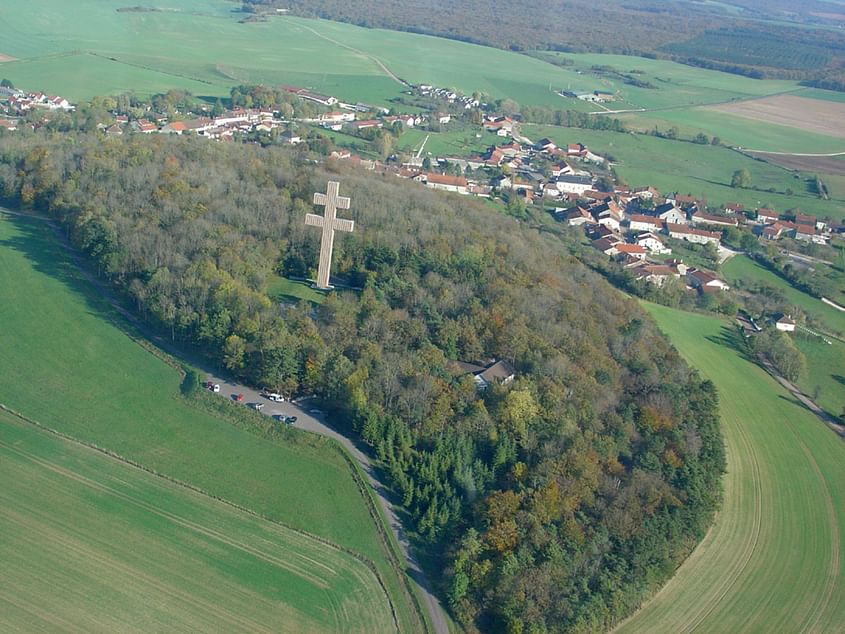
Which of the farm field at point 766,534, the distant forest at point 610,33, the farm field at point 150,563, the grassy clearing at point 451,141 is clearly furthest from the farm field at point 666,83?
the farm field at point 150,563

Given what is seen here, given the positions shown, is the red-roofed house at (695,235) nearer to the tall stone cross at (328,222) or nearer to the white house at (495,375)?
the tall stone cross at (328,222)

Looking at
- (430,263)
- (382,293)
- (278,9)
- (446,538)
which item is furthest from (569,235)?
(278,9)

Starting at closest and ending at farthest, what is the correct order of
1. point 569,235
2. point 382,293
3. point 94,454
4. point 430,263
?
point 94,454, point 382,293, point 430,263, point 569,235

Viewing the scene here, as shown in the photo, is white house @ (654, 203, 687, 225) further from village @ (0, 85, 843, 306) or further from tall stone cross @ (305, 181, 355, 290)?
tall stone cross @ (305, 181, 355, 290)

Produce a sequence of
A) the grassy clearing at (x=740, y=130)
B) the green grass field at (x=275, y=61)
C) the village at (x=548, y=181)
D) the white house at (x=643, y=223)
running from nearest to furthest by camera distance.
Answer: the village at (x=548, y=181) → the white house at (x=643, y=223) → the grassy clearing at (x=740, y=130) → the green grass field at (x=275, y=61)

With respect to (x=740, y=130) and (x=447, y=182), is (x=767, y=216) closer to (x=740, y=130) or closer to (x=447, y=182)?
(x=447, y=182)

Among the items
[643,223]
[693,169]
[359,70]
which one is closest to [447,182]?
[643,223]

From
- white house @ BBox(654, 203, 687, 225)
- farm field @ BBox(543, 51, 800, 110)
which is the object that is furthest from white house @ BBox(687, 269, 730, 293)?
farm field @ BBox(543, 51, 800, 110)

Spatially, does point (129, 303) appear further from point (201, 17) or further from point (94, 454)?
point (201, 17)
